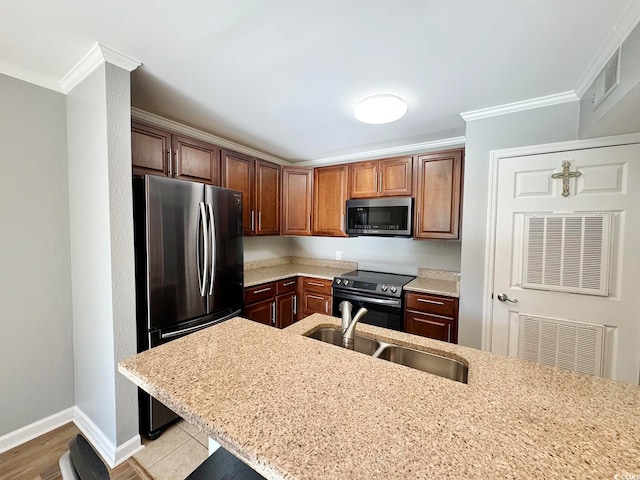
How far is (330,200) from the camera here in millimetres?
A: 3301

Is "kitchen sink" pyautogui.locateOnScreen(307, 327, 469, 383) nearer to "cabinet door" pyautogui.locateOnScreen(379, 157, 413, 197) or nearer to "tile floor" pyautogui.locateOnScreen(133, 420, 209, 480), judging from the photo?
"tile floor" pyautogui.locateOnScreen(133, 420, 209, 480)

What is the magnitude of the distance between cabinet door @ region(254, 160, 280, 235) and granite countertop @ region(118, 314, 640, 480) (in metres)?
2.20

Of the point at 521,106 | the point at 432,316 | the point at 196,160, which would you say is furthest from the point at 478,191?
the point at 196,160

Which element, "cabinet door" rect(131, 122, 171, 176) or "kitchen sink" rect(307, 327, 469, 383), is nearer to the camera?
"kitchen sink" rect(307, 327, 469, 383)

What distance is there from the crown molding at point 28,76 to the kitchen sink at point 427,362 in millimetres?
2699

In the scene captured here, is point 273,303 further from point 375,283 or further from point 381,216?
point 381,216

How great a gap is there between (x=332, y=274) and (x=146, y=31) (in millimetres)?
2656

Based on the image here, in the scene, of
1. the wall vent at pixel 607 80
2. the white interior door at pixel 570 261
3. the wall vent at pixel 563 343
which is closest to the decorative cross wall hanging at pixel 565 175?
the white interior door at pixel 570 261

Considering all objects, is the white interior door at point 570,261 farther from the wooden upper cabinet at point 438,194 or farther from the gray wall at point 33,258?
the gray wall at point 33,258

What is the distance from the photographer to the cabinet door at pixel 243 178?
2709 millimetres

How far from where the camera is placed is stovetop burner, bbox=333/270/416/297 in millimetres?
2671

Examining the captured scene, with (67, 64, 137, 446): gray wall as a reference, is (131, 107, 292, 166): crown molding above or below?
above

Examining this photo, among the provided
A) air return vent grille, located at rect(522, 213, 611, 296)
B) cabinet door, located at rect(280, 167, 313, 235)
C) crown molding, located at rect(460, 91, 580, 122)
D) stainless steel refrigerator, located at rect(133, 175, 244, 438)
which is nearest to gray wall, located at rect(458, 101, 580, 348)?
crown molding, located at rect(460, 91, 580, 122)

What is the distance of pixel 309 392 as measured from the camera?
79cm
